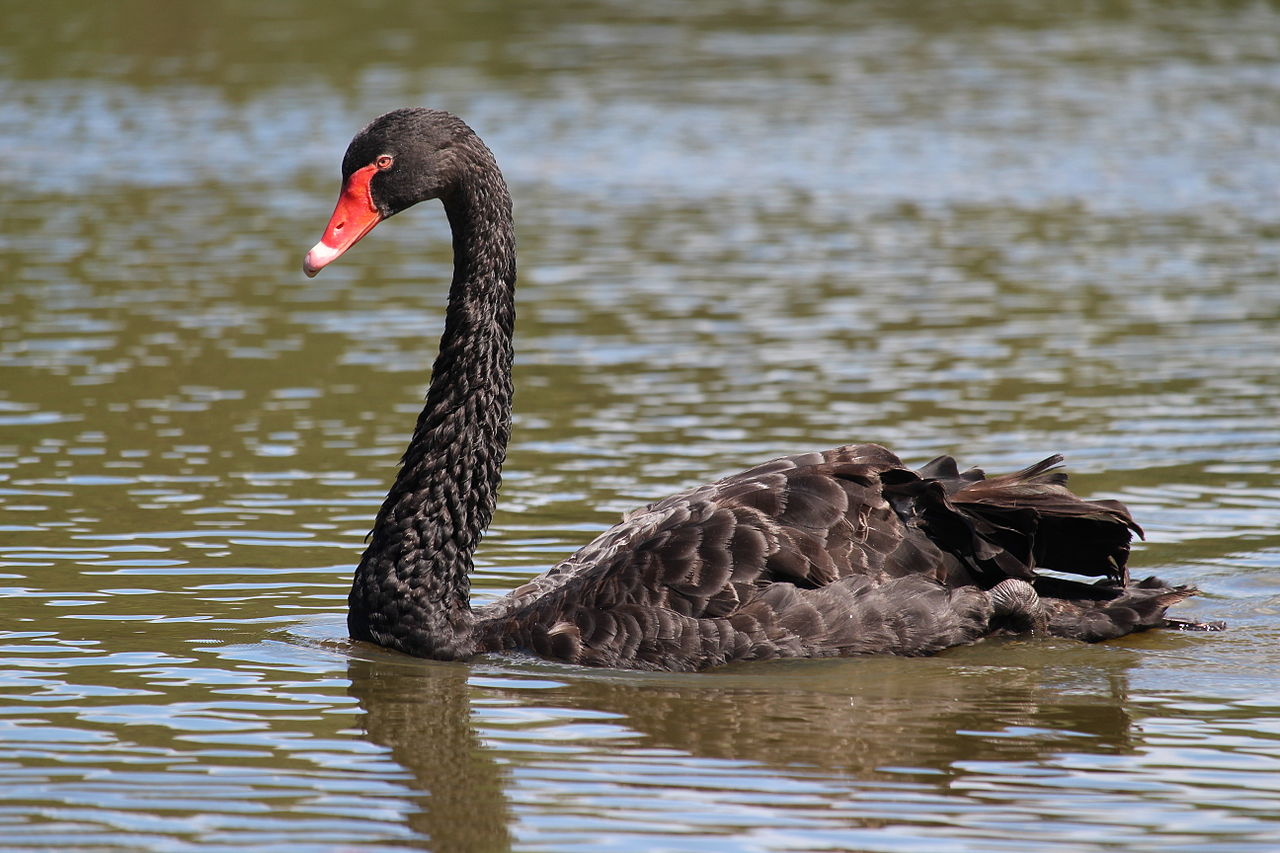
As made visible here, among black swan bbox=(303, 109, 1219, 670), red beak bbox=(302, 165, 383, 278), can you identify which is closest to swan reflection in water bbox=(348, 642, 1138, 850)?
black swan bbox=(303, 109, 1219, 670)

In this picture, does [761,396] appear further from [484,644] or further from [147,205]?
[147,205]

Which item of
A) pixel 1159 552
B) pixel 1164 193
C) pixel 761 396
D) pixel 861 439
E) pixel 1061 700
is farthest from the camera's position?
pixel 1164 193

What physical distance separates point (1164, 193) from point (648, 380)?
336 inches

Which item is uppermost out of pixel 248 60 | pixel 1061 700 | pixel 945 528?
pixel 248 60

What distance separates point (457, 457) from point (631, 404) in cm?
454

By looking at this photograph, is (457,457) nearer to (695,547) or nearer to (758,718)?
(695,547)

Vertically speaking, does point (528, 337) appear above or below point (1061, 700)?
above

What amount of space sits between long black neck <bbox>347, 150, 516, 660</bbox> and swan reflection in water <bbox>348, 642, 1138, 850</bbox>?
27cm

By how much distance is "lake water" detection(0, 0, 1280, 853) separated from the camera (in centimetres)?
660

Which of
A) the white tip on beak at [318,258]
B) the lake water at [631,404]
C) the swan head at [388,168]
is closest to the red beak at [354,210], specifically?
the swan head at [388,168]

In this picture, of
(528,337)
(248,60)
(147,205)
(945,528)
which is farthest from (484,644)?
(248,60)

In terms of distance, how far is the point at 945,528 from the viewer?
27.1 feet

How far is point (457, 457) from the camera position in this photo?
8617mm

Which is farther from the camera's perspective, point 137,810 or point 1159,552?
point 1159,552
